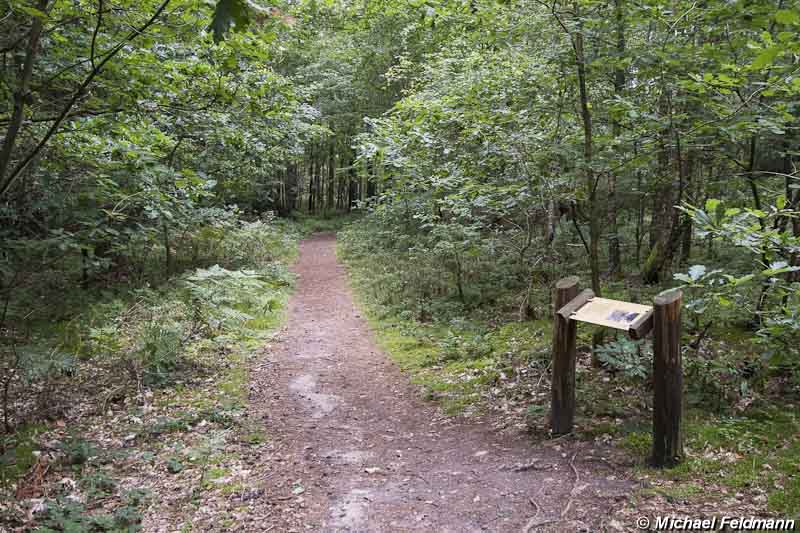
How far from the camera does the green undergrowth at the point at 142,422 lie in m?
4.91

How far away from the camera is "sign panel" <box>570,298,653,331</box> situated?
467cm

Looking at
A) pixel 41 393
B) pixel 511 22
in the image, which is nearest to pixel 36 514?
pixel 41 393

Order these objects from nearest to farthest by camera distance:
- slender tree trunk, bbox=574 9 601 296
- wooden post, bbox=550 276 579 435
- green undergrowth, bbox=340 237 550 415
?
1. wooden post, bbox=550 276 579 435
2. slender tree trunk, bbox=574 9 601 296
3. green undergrowth, bbox=340 237 550 415

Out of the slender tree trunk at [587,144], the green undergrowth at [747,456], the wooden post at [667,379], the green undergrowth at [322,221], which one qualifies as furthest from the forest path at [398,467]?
the green undergrowth at [322,221]

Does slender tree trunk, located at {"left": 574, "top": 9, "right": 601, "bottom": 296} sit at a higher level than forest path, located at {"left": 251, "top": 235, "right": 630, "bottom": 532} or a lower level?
higher

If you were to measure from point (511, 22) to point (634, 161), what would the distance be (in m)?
3.49

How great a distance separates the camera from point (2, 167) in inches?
173

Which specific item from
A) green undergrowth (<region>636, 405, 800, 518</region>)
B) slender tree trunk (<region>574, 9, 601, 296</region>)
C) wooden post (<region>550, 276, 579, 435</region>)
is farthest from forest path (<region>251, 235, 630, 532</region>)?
slender tree trunk (<region>574, 9, 601, 296</region>)

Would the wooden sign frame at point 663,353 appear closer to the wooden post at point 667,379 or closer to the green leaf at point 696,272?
the wooden post at point 667,379

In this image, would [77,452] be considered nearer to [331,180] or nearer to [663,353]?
[663,353]

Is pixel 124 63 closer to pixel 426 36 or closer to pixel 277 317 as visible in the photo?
pixel 277 317

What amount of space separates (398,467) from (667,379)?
2.74m

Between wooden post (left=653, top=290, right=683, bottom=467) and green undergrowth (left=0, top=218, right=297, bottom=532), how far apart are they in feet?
12.9

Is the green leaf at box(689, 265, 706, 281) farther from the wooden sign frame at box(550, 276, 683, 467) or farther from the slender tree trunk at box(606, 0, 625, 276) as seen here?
the slender tree trunk at box(606, 0, 625, 276)
